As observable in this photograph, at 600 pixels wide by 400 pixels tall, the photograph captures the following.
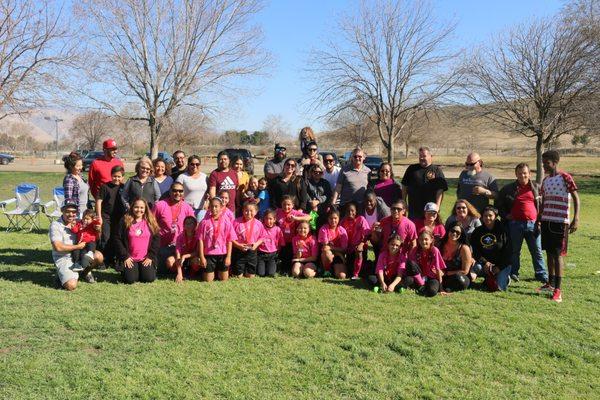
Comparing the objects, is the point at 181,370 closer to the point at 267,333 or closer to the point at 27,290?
the point at 267,333

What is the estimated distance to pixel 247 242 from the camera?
693cm

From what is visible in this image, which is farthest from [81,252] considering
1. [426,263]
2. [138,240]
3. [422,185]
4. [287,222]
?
[422,185]

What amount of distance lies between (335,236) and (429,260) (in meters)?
1.36

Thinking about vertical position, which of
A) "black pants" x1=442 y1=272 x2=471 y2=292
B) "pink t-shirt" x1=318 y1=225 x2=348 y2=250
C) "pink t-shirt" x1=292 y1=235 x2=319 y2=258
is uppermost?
"pink t-shirt" x1=318 y1=225 x2=348 y2=250

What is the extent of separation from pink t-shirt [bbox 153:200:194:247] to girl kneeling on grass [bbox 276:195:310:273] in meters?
1.29

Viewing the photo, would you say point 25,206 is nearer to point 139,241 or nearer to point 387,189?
point 139,241

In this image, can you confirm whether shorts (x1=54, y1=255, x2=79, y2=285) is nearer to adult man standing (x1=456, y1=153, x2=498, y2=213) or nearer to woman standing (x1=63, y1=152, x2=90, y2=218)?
woman standing (x1=63, y1=152, x2=90, y2=218)

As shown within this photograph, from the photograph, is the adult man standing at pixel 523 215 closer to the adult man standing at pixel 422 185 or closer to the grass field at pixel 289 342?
the grass field at pixel 289 342

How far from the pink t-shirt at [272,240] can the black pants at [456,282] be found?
2265 mm

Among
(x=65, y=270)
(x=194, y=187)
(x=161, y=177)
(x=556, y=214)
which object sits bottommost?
(x=65, y=270)

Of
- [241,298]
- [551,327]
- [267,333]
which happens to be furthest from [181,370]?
[551,327]

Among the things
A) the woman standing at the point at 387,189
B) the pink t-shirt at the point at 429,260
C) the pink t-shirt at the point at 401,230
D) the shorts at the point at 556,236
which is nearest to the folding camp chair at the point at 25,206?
the woman standing at the point at 387,189

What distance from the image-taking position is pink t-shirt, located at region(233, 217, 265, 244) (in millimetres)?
6949

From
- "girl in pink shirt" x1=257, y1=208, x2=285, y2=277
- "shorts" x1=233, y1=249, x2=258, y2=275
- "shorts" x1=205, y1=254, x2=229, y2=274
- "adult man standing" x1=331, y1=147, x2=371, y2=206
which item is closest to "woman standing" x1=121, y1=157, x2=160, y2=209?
"shorts" x1=205, y1=254, x2=229, y2=274
